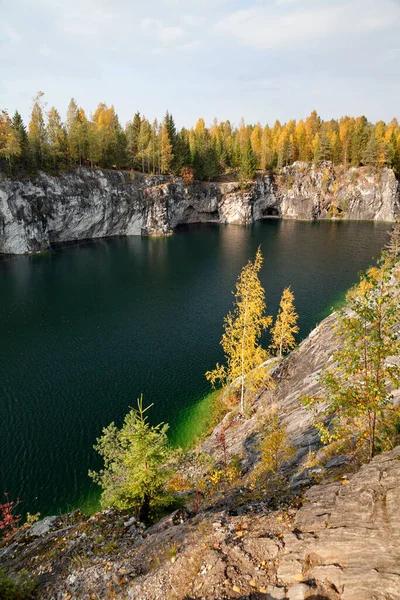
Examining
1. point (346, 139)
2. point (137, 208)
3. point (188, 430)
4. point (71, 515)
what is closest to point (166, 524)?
point (71, 515)

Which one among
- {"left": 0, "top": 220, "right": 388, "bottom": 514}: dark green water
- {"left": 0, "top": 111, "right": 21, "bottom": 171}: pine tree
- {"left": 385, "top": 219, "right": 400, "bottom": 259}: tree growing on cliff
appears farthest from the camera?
{"left": 0, "top": 111, "right": 21, "bottom": 171}: pine tree

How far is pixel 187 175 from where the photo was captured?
108500mm

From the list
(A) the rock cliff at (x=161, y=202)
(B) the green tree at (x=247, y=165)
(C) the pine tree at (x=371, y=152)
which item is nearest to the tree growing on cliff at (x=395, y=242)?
(A) the rock cliff at (x=161, y=202)

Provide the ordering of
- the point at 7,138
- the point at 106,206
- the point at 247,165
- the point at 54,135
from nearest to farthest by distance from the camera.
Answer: the point at 7,138 → the point at 54,135 → the point at 106,206 → the point at 247,165

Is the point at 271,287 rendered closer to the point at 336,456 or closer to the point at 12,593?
the point at 336,456

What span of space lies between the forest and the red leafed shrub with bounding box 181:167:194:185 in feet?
1.09

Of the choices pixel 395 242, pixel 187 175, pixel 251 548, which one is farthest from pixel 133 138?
pixel 251 548

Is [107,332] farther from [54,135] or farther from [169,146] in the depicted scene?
[169,146]

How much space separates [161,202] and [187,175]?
678 inches

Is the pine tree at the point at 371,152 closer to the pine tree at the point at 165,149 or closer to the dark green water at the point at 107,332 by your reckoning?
the dark green water at the point at 107,332

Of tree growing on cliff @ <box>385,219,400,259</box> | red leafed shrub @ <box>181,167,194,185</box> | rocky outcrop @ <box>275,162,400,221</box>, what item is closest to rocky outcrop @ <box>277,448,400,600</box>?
tree growing on cliff @ <box>385,219,400,259</box>

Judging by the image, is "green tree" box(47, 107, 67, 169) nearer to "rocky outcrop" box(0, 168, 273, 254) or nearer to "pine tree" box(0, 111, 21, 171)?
"rocky outcrop" box(0, 168, 273, 254)

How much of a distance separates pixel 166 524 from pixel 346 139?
136171 mm

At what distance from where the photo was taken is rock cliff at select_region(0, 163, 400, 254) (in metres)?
76.4
